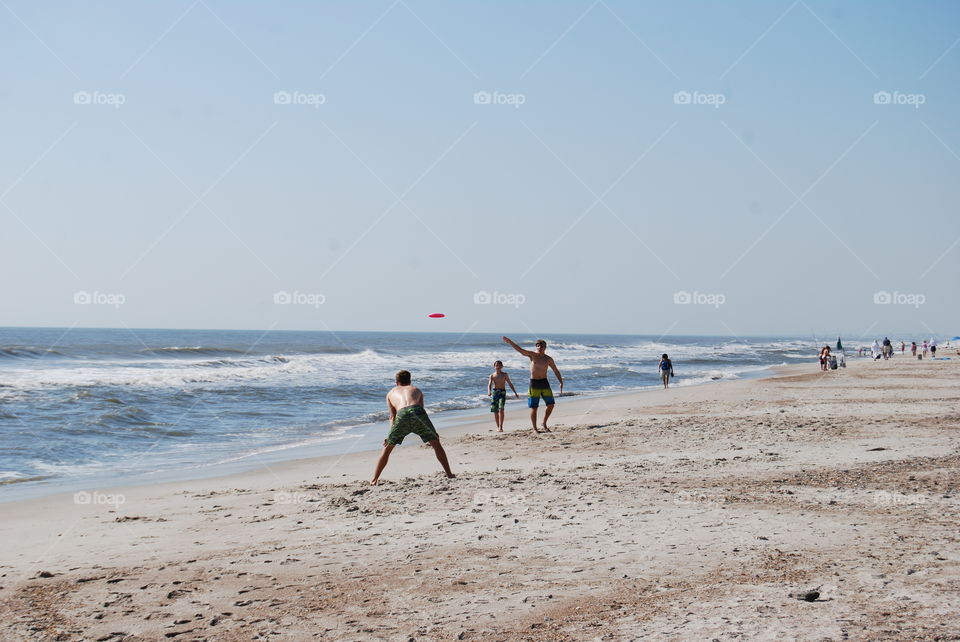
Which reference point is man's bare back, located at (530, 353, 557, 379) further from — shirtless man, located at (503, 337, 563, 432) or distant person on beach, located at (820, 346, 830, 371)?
distant person on beach, located at (820, 346, 830, 371)

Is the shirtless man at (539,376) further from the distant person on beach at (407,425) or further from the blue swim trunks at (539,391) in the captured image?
the distant person on beach at (407,425)

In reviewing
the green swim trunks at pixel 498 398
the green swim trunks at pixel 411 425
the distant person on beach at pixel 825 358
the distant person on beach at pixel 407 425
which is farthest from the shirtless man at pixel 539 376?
the distant person on beach at pixel 825 358

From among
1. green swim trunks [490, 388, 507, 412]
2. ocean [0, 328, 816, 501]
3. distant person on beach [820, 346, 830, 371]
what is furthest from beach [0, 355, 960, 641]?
distant person on beach [820, 346, 830, 371]

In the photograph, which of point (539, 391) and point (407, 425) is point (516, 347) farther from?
point (407, 425)

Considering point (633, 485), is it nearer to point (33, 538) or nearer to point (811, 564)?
point (811, 564)

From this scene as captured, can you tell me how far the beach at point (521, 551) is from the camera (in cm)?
464

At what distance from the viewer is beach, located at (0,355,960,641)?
15.2ft

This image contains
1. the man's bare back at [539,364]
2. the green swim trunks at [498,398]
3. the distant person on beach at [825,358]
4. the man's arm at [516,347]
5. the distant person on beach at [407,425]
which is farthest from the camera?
the distant person on beach at [825,358]

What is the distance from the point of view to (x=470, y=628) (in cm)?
456

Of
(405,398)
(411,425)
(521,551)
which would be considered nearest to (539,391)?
(405,398)

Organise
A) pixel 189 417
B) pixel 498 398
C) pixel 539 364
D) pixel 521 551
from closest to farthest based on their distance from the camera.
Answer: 1. pixel 521 551
2. pixel 539 364
3. pixel 498 398
4. pixel 189 417

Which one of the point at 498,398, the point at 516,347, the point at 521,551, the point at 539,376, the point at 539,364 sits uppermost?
the point at 516,347

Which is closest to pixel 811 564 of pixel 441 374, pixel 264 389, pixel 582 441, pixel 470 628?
pixel 470 628

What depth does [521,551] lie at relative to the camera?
6066 millimetres
